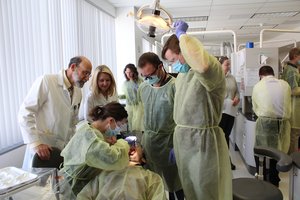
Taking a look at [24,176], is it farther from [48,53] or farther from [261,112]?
[261,112]

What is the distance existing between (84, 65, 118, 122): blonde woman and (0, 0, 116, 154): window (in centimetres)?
58

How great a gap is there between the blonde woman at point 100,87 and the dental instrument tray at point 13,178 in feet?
3.40

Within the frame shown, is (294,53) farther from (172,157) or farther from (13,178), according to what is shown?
(13,178)

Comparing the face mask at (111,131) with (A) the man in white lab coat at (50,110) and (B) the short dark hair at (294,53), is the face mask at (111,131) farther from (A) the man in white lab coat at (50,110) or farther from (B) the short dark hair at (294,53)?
(B) the short dark hair at (294,53)

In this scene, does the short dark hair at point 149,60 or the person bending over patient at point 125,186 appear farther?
the short dark hair at point 149,60

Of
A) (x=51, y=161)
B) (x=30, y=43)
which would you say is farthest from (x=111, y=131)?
(x=30, y=43)

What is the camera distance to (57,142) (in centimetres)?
198

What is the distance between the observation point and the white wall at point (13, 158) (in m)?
2.11

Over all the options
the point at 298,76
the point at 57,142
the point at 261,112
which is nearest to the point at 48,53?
the point at 57,142

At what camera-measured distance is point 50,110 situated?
1.90 metres

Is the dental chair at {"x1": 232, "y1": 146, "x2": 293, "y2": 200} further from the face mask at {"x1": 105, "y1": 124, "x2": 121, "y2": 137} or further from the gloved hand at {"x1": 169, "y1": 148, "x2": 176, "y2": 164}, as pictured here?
the face mask at {"x1": 105, "y1": 124, "x2": 121, "y2": 137}

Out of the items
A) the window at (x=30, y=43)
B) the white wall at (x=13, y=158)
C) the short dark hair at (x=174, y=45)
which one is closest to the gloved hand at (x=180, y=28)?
the short dark hair at (x=174, y=45)

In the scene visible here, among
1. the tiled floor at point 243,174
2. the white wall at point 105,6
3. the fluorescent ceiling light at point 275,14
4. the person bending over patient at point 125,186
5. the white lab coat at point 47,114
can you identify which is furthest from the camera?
the fluorescent ceiling light at point 275,14

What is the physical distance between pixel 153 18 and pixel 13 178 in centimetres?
118
